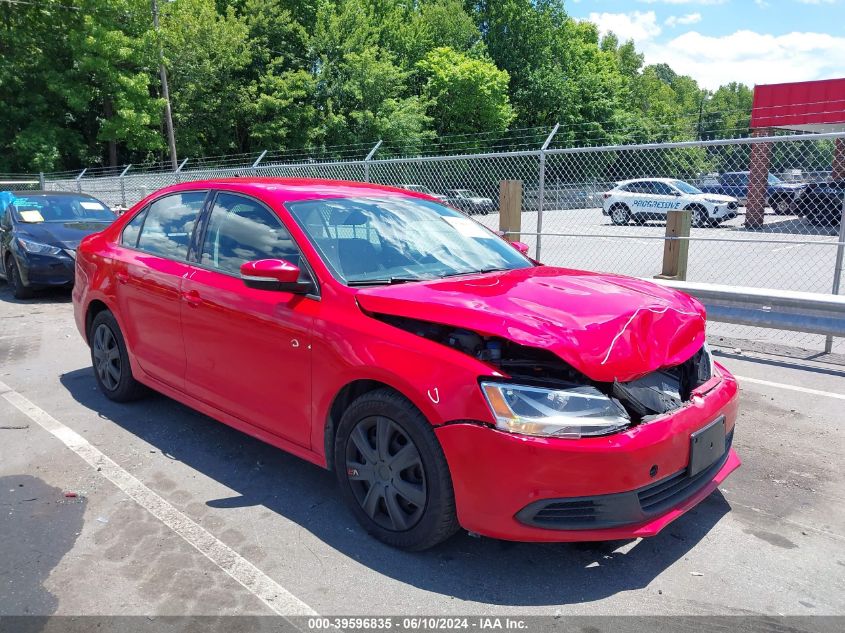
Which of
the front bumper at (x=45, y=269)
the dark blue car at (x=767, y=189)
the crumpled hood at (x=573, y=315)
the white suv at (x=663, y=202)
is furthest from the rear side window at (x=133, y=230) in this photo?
the white suv at (x=663, y=202)

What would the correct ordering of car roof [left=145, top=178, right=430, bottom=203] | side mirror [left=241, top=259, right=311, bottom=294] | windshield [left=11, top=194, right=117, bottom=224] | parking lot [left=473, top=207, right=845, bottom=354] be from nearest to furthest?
side mirror [left=241, top=259, right=311, bottom=294]
car roof [left=145, top=178, right=430, bottom=203]
windshield [left=11, top=194, right=117, bottom=224]
parking lot [left=473, top=207, right=845, bottom=354]

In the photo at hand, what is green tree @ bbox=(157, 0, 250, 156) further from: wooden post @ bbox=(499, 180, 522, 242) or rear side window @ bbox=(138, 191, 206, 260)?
rear side window @ bbox=(138, 191, 206, 260)

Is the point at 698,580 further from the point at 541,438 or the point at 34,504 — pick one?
the point at 34,504

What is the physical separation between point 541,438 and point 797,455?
2474 millimetres

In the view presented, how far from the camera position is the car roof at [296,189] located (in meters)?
3.81

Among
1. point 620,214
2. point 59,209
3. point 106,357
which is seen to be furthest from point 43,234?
point 620,214

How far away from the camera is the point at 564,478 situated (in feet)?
8.28

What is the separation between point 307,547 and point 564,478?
1.30m

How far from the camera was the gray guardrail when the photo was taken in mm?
5605

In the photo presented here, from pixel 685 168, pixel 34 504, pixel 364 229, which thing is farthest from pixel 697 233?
pixel 34 504

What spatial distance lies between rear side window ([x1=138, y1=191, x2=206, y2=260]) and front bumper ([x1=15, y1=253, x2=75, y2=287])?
5225 mm

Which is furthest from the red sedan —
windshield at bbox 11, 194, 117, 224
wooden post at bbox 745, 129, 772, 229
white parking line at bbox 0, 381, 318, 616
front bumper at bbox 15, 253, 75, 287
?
wooden post at bbox 745, 129, 772, 229

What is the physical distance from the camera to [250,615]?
257 cm

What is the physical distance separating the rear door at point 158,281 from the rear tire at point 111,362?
23 cm
